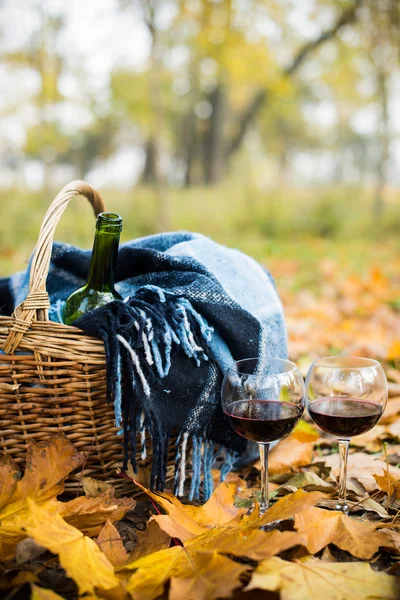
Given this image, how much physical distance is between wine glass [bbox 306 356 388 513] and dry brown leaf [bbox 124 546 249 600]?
0.39m

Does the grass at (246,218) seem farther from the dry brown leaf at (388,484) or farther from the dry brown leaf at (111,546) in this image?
the dry brown leaf at (111,546)

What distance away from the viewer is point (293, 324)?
3014 mm

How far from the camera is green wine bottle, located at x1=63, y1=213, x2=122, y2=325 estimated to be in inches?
53.5

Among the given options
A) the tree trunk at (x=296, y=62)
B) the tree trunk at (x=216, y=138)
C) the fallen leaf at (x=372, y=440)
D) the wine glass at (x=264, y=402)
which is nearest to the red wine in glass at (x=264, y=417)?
the wine glass at (x=264, y=402)

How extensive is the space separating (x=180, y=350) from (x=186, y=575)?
20.8 inches

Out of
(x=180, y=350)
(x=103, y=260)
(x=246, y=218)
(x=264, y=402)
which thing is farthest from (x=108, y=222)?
(x=246, y=218)

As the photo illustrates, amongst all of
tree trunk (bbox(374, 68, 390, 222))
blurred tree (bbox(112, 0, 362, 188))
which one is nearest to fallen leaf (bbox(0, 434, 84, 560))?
blurred tree (bbox(112, 0, 362, 188))

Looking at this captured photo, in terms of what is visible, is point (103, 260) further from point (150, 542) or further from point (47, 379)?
point (150, 542)

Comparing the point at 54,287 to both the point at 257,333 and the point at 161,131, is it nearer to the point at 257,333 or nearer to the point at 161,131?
the point at 257,333

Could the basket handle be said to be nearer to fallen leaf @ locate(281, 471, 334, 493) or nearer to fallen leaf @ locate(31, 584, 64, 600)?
fallen leaf @ locate(31, 584, 64, 600)

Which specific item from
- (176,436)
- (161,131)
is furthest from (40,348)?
(161,131)

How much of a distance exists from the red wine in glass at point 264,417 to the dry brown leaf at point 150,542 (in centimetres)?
26

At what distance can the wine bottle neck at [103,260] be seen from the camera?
137 centimetres

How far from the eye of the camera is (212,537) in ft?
3.22
